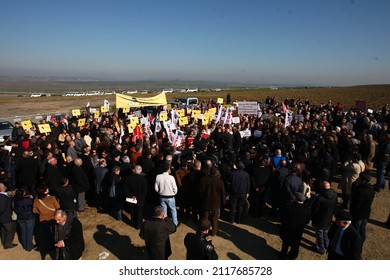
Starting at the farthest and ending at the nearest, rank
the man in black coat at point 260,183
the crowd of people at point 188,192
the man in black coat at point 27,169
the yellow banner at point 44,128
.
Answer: the yellow banner at point 44,128
the man in black coat at point 27,169
the man in black coat at point 260,183
the crowd of people at point 188,192

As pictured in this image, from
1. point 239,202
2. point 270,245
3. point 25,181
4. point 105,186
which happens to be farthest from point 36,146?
point 270,245

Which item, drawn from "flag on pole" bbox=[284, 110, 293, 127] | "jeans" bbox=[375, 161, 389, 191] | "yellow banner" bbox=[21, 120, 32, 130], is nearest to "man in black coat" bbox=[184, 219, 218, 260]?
"jeans" bbox=[375, 161, 389, 191]

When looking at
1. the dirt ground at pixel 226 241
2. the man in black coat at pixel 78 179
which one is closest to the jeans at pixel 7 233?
the dirt ground at pixel 226 241

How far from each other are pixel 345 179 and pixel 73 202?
773 cm

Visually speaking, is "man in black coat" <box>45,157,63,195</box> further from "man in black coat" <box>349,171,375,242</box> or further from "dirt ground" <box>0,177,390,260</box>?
"man in black coat" <box>349,171,375,242</box>

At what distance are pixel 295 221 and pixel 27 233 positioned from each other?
240 inches

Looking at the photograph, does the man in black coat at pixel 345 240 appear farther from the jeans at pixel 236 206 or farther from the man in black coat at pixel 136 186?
the man in black coat at pixel 136 186

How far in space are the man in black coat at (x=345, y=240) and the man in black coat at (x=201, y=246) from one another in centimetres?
221

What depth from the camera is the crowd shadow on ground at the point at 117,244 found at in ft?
21.3

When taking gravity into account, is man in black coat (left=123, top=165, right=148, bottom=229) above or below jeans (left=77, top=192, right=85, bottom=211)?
above

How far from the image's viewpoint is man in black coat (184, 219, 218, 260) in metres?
4.54

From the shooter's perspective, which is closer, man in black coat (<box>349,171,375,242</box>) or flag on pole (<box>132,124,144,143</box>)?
man in black coat (<box>349,171,375,242</box>)

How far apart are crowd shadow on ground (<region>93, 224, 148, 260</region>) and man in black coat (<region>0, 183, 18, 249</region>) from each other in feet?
6.26

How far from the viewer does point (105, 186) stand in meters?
8.09
